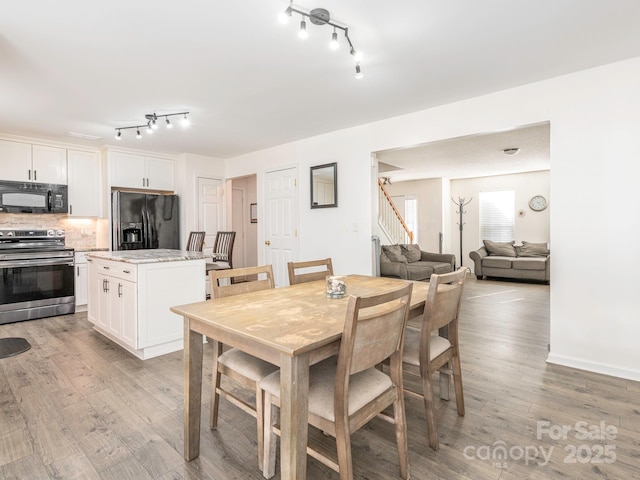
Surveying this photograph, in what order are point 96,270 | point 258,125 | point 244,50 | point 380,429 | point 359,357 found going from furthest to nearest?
point 258,125 → point 96,270 → point 244,50 → point 380,429 → point 359,357

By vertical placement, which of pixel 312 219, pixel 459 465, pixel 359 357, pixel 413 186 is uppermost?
pixel 413 186

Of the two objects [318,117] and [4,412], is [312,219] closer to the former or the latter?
[318,117]

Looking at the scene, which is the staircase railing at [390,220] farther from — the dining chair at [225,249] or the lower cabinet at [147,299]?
the lower cabinet at [147,299]

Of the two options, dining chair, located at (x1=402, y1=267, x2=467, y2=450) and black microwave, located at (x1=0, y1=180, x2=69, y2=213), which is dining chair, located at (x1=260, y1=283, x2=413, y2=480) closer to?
dining chair, located at (x1=402, y1=267, x2=467, y2=450)

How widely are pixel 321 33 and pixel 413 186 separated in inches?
279

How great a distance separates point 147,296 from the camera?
3.03 meters

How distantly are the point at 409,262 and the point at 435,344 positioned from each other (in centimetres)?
487

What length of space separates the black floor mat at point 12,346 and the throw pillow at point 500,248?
782 centimetres

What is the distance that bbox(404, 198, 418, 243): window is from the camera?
893 cm

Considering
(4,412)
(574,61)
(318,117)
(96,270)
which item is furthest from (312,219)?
(4,412)

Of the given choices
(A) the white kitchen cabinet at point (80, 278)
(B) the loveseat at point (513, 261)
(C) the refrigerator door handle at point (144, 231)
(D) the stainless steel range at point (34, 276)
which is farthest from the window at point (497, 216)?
(D) the stainless steel range at point (34, 276)

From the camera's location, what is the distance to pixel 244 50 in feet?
8.13

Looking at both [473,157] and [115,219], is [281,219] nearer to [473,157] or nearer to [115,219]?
[115,219]

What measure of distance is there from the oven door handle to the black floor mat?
1.02 metres
